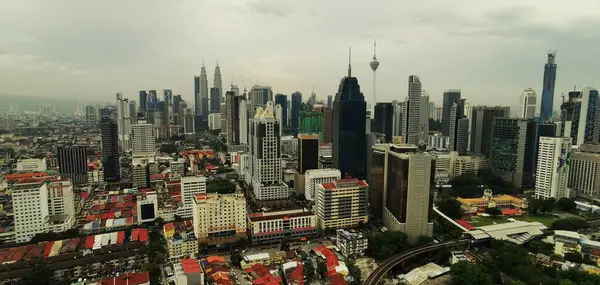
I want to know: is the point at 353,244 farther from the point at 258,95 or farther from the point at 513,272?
the point at 258,95

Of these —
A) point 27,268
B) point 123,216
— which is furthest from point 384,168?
point 27,268

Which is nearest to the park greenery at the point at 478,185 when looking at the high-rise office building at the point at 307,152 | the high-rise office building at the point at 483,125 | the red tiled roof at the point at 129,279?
the high-rise office building at the point at 483,125

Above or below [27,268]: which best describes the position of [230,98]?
above

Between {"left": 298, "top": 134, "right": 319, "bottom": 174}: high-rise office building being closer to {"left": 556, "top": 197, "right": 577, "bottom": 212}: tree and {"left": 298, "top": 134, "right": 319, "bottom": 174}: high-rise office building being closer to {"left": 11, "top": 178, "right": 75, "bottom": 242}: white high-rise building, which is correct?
{"left": 11, "top": 178, "right": 75, "bottom": 242}: white high-rise building

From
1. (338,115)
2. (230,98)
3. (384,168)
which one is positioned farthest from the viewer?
(230,98)

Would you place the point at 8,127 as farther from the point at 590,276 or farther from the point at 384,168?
the point at 590,276

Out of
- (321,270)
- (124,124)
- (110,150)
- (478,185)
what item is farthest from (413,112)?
(124,124)
